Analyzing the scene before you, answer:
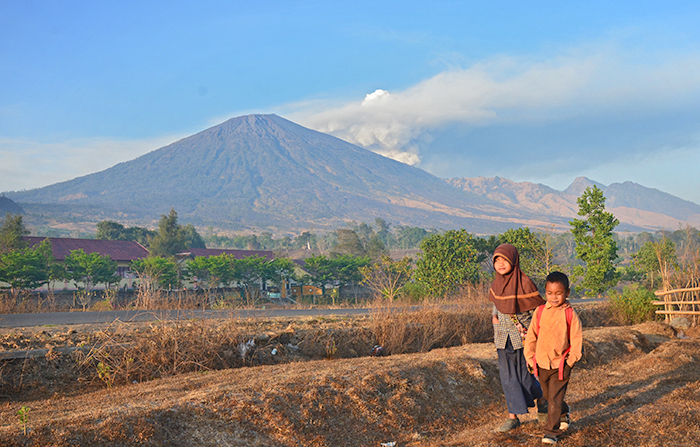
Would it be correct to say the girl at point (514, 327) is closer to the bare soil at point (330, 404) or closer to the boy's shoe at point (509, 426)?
the boy's shoe at point (509, 426)

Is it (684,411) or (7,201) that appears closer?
(684,411)

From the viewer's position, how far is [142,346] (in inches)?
289

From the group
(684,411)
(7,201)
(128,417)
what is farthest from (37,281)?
(7,201)

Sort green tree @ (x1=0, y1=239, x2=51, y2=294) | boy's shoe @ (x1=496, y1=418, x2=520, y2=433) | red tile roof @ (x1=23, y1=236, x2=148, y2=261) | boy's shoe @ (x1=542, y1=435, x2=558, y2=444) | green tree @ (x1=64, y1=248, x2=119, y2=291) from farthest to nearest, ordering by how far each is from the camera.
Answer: red tile roof @ (x1=23, y1=236, x2=148, y2=261)
green tree @ (x1=64, y1=248, x2=119, y2=291)
green tree @ (x1=0, y1=239, x2=51, y2=294)
boy's shoe @ (x1=496, y1=418, x2=520, y2=433)
boy's shoe @ (x1=542, y1=435, x2=558, y2=444)

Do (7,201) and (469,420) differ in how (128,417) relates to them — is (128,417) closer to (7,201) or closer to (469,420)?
(469,420)

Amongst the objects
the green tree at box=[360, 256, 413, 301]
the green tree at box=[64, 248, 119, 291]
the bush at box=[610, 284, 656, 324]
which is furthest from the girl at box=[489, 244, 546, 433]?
the green tree at box=[64, 248, 119, 291]

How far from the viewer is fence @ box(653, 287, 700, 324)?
42.8 feet

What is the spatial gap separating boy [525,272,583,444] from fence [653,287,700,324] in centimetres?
1052

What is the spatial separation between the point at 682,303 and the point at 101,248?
47.9 meters

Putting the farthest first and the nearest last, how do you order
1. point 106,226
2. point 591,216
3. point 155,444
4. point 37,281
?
point 106,226 → point 37,281 → point 591,216 → point 155,444

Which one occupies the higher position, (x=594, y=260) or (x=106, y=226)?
(x=106, y=226)

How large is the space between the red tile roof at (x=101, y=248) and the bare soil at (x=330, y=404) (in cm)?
4374

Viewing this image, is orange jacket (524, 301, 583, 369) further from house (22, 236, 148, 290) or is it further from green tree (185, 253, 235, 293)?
house (22, 236, 148, 290)

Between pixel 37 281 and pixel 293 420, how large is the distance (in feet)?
125
